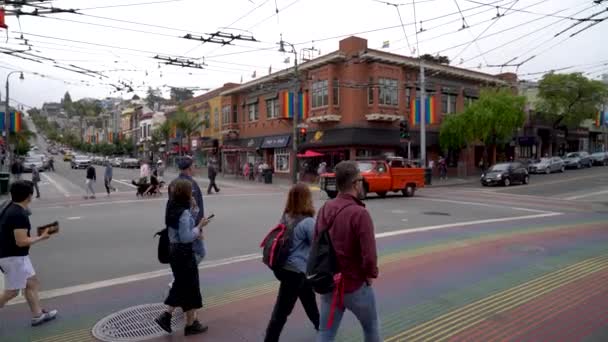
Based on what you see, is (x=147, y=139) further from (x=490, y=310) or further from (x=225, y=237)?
(x=490, y=310)

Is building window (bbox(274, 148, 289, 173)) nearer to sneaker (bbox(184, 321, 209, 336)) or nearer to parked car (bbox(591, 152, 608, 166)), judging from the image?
sneaker (bbox(184, 321, 209, 336))

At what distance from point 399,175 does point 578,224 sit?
8950 mm

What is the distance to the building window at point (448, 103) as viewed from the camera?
3703 cm

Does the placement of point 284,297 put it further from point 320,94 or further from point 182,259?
point 320,94

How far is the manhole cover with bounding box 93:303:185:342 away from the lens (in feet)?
14.8

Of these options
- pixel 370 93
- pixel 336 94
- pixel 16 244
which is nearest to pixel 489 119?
pixel 370 93

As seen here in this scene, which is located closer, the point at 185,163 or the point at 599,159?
the point at 185,163

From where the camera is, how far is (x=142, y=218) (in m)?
13.1

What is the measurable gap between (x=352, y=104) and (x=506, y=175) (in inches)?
444

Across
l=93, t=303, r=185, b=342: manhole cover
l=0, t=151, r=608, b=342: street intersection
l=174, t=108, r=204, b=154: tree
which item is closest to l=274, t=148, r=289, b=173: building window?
l=174, t=108, r=204, b=154: tree

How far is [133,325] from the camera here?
4.80m

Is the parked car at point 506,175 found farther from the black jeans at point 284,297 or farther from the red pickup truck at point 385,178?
the black jeans at point 284,297

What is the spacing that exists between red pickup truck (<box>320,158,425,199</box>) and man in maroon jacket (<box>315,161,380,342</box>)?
49.9ft

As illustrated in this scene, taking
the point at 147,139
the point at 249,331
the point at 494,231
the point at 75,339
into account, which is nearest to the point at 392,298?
the point at 249,331
